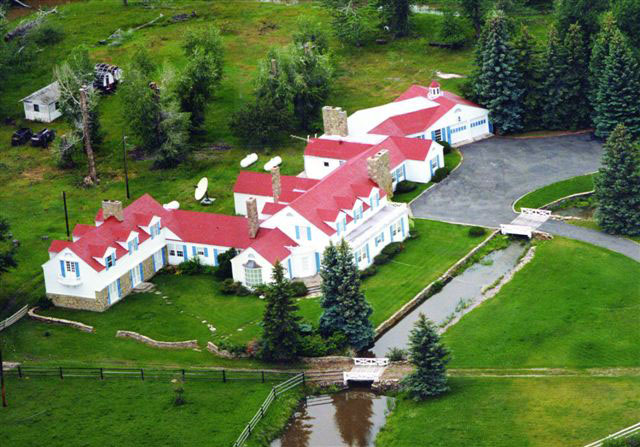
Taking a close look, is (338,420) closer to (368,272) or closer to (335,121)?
(368,272)

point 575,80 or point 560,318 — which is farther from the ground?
point 575,80

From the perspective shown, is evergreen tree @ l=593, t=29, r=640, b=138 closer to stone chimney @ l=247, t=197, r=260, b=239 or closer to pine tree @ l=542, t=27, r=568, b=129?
pine tree @ l=542, t=27, r=568, b=129

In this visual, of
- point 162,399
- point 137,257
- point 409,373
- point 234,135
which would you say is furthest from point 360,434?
point 234,135

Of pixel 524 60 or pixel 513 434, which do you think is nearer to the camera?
pixel 513 434

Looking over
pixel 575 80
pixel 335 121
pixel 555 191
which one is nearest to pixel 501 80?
pixel 575 80

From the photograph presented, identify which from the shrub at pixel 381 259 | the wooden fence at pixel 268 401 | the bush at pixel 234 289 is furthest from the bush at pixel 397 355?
→ the bush at pixel 234 289

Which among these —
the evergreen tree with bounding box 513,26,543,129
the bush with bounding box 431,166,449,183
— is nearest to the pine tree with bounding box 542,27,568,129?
the evergreen tree with bounding box 513,26,543,129

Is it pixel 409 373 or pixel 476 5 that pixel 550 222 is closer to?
pixel 409 373
